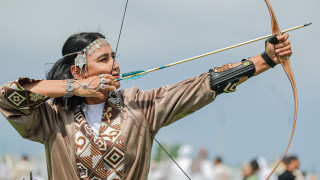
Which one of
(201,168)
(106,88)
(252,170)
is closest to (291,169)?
(252,170)

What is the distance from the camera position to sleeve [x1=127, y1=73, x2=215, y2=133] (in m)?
3.20

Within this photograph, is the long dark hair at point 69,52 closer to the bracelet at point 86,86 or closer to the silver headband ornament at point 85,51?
the silver headband ornament at point 85,51

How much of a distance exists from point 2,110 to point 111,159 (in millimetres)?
659

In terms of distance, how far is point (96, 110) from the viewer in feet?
10.9

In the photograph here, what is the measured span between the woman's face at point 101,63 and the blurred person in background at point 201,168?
428 centimetres

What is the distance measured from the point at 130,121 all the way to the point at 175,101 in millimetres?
276

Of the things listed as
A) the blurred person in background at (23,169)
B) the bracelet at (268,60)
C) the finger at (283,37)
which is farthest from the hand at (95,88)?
the blurred person in background at (23,169)

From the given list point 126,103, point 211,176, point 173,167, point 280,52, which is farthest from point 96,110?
point 173,167

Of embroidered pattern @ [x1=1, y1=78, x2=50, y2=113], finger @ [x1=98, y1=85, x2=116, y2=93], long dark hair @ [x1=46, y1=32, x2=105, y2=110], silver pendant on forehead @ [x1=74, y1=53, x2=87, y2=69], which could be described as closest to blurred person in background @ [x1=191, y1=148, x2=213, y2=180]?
long dark hair @ [x1=46, y1=32, x2=105, y2=110]

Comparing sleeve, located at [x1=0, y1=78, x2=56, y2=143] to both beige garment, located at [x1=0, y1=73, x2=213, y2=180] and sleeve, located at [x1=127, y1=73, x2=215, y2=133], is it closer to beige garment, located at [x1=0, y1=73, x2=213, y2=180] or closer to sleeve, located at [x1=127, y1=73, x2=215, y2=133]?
beige garment, located at [x1=0, y1=73, x2=213, y2=180]

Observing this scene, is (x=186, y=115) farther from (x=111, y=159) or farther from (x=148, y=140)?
(x=111, y=159)

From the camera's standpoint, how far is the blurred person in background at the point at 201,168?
7484mm

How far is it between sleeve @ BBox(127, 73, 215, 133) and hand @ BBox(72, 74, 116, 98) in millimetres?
223

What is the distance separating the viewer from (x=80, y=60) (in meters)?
3.39
